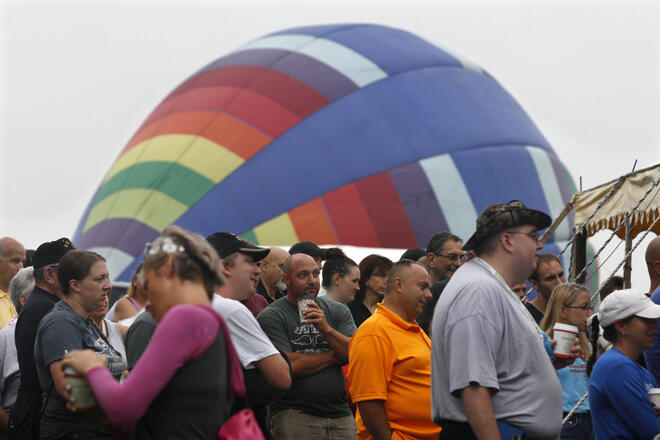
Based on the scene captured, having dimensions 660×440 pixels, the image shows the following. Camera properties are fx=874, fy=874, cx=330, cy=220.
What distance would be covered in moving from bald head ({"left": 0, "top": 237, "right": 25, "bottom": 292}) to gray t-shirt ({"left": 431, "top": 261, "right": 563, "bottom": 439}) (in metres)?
4.35

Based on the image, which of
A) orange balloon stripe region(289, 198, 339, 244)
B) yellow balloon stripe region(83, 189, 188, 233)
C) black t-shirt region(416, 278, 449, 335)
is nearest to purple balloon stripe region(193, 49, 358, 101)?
orange balloon stripe region(289, 198, 339, 244)

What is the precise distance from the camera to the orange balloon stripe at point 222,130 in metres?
14.3

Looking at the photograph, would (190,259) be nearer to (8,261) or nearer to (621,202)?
(8,261)

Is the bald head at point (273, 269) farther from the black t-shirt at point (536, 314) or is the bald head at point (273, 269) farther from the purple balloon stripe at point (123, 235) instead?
the purple balloon stripe at point (123, 235)

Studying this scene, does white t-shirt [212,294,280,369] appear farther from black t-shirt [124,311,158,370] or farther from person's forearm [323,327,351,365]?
person's forearm [323,327,351,365]

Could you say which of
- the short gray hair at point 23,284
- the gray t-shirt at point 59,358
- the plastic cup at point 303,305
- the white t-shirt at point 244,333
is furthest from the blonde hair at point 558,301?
the short gray hair at point 23,284

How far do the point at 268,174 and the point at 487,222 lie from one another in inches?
403

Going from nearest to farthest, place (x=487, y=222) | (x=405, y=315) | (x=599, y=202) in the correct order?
(x=487, y=222), (x=405, y=315), (x=599, y=202)

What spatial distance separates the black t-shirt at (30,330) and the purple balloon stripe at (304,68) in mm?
10204

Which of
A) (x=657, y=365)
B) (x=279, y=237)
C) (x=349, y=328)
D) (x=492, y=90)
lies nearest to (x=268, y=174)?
(x=279, y=237)

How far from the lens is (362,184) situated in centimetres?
1394

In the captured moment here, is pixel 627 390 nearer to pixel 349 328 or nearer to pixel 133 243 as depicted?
pixel 349 328

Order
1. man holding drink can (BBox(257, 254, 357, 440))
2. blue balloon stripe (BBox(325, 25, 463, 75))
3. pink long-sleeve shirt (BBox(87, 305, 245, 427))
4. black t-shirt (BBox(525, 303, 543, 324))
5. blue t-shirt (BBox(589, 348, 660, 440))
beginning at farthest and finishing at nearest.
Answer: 1. blue balloon stripe (BBox(325, 25, 463, 75))
2. black t-shirt (BBox(525, 303, 543, 324))
3. man holding drink can (BBox(257, 254, 357, 440))
4. blue t-shirt (BBox(589, 348, 660, 440))
5. pink long-sleeve shirt (BBox(87, 305, 245, 427))

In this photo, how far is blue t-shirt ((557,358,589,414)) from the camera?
618 centimetres
